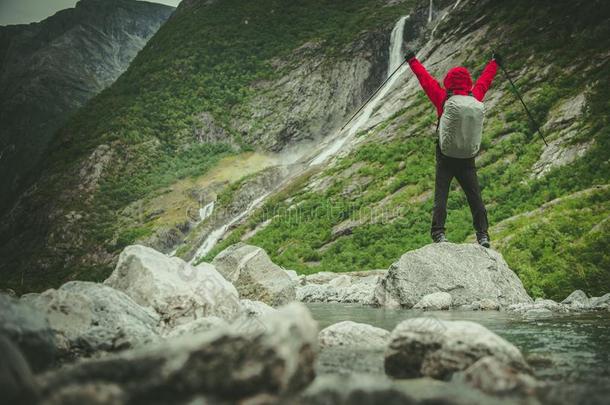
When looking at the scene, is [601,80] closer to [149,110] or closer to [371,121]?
[371,121]

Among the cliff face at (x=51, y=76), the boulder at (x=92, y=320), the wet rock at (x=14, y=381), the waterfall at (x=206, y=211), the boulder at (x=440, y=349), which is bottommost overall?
the waterfall at (x=206, y=211)

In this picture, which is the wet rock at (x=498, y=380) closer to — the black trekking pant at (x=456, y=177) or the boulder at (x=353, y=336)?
the boulder at (x=353, y=336)

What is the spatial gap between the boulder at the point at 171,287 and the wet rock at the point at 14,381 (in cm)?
423

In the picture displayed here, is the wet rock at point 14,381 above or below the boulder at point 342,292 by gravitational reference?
above

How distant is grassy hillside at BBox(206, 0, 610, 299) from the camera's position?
471 inches

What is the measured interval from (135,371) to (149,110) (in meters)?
76.3

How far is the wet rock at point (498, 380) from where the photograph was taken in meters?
3.41

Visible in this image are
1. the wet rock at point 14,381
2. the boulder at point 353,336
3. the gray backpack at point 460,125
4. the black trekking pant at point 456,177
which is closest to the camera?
the wet rock at point 14,381

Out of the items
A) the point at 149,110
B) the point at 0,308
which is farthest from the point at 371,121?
the point at 149,110

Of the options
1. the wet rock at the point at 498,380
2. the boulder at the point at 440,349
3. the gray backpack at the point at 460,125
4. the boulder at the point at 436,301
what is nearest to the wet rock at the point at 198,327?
the boulder at the point at 440,349

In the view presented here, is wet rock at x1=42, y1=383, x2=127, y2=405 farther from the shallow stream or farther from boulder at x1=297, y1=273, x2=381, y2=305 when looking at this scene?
boulder at x1=297, y1=273, x2=381, y2=305

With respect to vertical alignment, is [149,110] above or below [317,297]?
above

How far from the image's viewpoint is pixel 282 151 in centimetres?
6775

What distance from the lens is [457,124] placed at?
30.1 feet
